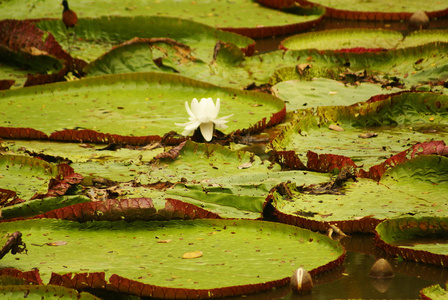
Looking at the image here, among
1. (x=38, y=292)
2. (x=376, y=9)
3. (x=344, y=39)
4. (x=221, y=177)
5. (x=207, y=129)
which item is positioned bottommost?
(x=38, y=292)

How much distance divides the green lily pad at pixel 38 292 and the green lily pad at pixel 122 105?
170cm

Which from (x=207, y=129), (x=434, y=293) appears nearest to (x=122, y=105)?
(x=207, y=129)

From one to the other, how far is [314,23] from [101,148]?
338 centimetres

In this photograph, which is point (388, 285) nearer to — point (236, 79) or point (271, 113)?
point (271, 113)

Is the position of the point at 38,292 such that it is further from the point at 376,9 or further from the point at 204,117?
the point at 376,9

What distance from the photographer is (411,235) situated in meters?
2.54

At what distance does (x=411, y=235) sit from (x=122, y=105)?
2.30 metres

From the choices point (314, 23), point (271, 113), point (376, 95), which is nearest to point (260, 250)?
point (271, 113)

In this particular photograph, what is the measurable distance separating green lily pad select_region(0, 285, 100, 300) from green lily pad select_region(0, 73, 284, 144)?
1.70 m

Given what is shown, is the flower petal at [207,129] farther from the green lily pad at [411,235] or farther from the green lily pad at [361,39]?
the green lily pad at [361,39]

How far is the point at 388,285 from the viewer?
221 cm

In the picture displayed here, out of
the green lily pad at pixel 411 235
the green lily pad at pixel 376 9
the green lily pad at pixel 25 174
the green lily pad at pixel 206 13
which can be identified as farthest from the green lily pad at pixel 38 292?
the green lily pad at pixel 376 9

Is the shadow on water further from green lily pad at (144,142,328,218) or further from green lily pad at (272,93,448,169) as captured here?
green lily pad at (272,93,448,169)

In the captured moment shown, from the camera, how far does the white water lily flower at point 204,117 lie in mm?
3537
